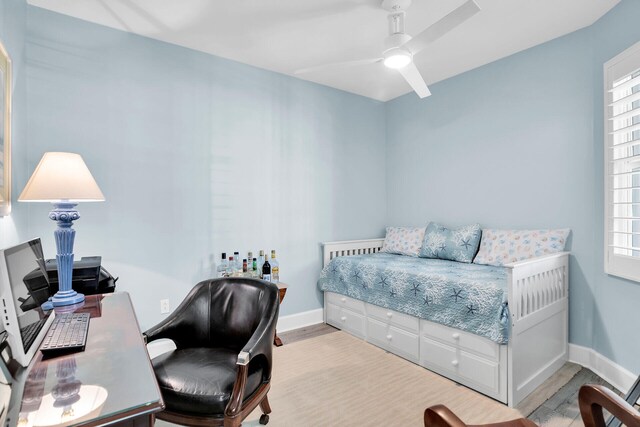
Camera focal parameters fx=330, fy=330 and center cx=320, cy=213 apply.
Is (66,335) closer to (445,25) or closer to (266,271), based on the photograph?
(266,271)

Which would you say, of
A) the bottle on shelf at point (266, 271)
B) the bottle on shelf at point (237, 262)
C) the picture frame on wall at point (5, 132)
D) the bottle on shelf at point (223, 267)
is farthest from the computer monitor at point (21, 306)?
the bottle on shelf at point (266, 271)

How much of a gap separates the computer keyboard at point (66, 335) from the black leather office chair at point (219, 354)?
1.28 feet

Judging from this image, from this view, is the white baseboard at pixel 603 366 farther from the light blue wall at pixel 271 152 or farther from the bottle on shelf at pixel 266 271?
the bottle on shelf at pixel 266 271

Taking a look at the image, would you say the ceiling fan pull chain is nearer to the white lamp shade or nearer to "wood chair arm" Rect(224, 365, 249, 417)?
the white lamp shade

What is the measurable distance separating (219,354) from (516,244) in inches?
99.3

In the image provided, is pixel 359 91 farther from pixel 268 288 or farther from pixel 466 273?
pixel 268 288

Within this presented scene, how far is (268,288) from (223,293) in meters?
0.32

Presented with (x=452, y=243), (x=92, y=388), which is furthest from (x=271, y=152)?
(x=92, y=388)

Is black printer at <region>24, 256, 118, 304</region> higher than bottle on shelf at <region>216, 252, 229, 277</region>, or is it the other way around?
black printer at <region>24, 256, 118, 304</region>

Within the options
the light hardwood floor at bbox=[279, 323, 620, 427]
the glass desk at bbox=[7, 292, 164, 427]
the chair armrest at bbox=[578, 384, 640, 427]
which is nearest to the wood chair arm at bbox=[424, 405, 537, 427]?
the chair armrest at bbox=[578, 384, 640, 427]

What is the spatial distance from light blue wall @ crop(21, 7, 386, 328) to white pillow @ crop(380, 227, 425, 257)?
50 centimetres

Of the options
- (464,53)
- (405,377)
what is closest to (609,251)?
(405,377)

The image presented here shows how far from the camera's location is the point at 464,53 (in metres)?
3.00

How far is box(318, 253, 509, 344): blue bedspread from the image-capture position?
7.09 ft
